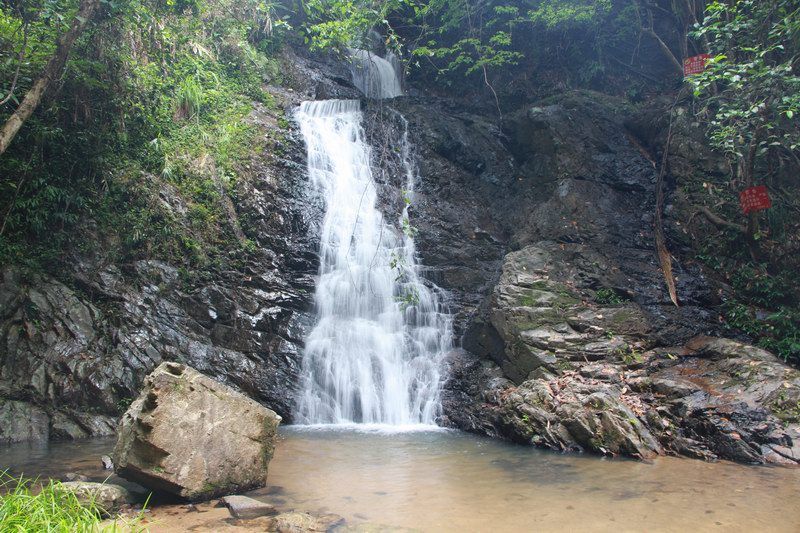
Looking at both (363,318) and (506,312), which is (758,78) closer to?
(506,312)

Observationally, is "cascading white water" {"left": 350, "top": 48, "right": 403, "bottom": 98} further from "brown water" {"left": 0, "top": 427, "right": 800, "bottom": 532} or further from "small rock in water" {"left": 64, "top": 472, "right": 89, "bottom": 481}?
"small rock in water" {"left": 64, "top": 472, "right": 89, "bottom": 481}

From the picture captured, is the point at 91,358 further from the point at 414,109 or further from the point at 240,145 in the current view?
the point at 414,109

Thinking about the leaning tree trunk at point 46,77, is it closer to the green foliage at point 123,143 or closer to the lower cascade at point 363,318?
the green foliage at point 123,143

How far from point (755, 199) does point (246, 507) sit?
9.92 metres

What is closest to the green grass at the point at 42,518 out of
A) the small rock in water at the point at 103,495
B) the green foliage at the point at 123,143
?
the small rock in water at the point at 103,495

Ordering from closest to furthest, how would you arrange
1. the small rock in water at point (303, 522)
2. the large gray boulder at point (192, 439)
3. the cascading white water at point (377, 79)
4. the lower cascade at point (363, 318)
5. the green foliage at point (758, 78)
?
the small rock in water at point (303, 522)
the large gray boulder at point (192, 439)
the green foliage at point (758, 78)
the lower cascade at point (363, 318)
the cascading white water at point (377, 79)

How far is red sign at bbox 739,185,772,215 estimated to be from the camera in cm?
919

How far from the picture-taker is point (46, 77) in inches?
271

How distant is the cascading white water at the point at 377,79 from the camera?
16.7 metres

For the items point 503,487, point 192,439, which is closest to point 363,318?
point 503,487

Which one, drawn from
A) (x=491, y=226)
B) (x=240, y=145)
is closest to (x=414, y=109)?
(x=491, y=226)

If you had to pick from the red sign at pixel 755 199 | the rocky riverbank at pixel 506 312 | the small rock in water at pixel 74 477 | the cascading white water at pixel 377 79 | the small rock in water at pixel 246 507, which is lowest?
the small rock in water at pixel 74 477

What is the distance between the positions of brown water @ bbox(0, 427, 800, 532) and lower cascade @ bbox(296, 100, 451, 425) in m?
1.82

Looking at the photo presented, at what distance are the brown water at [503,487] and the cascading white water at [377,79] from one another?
1282cm
